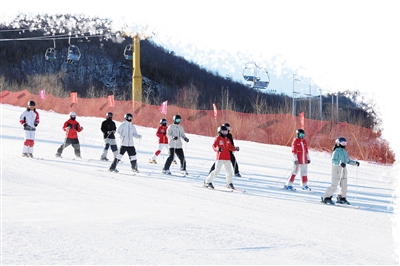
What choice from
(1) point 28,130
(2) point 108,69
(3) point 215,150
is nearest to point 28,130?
(1) point 28,130

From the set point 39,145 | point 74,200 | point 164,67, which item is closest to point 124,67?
point 164,67

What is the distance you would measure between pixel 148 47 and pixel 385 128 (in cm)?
8199

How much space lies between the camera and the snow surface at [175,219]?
6809 mm

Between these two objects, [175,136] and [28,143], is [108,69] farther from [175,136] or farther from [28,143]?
[175,136]

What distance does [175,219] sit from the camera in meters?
8.80

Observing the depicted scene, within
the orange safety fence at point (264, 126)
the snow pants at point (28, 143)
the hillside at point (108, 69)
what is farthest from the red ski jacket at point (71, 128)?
the hillside at point (108, 69)

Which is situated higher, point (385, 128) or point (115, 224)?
point (385, 128)

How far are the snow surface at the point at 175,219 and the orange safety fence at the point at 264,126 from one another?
6244 mm

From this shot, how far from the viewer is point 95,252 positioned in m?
6.65

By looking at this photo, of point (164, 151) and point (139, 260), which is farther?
point (164, 151)

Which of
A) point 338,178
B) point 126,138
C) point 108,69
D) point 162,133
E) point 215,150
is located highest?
point 108,69

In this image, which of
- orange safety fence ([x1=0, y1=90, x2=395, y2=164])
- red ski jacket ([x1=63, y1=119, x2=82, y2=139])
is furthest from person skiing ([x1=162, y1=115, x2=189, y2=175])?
orange safety fence ([x1=0, y1=90, x2=395, y2=164])

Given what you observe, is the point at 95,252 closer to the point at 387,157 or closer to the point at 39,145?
the point at 39,145

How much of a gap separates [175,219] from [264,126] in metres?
19.7
